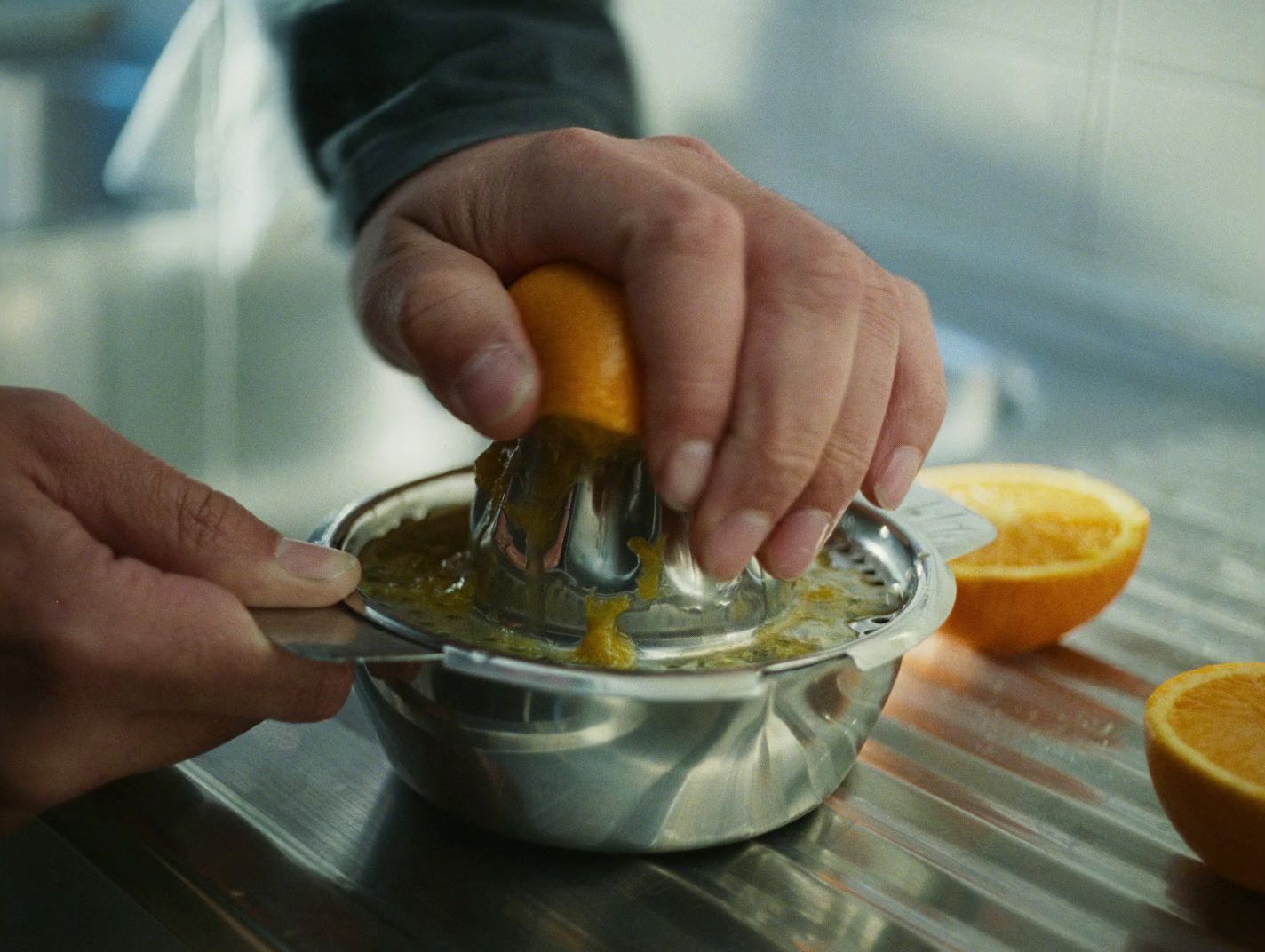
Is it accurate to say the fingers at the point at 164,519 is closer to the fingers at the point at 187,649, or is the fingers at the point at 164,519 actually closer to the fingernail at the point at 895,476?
the fingers at the point at 187,649

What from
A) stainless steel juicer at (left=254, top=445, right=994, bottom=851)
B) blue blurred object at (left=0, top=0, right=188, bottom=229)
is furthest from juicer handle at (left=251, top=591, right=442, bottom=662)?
blue blurred object at (left=0, top=0, right=188, bottom=229)

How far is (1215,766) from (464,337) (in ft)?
0.87

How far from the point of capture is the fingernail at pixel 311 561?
41 cm

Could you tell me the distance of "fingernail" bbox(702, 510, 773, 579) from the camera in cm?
41

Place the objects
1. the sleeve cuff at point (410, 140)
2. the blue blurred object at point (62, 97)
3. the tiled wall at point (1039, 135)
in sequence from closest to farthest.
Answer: the sleeve cuff at point (410, 140) < the tiled wall at point (1039, 135) < the blue blurred object at point (62, 97)

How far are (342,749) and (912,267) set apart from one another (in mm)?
818

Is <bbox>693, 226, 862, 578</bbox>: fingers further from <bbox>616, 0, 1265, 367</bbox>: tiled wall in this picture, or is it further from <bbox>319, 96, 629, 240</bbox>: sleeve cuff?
<bbox>616, 0, 1265, 367</bbox>: tiled wall

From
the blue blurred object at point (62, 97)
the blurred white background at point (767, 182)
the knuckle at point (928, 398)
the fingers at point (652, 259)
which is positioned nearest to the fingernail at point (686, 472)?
the fingers at point (652, 259)

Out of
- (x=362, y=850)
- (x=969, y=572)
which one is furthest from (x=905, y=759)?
(x=362, y=850)

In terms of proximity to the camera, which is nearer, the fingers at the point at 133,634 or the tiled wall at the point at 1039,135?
the fingers at the point at 133,634

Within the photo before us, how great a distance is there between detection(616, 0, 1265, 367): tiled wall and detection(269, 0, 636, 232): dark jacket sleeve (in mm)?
400

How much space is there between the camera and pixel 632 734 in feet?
1.29

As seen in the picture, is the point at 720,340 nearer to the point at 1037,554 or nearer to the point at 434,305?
the point at 434,305

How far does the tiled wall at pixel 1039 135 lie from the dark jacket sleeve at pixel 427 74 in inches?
15.8
